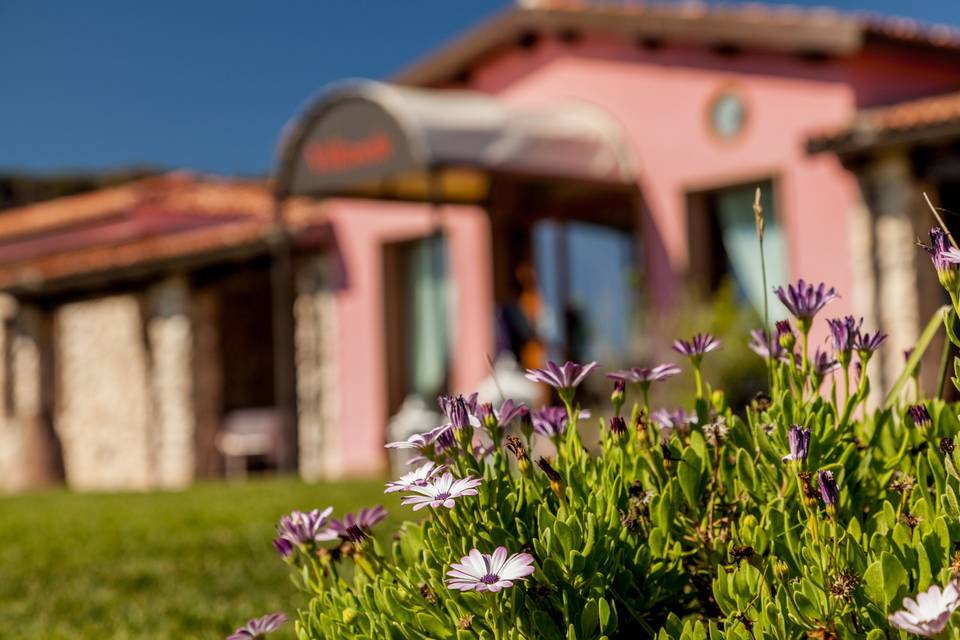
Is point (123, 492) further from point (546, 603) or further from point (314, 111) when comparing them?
point (546, 603)

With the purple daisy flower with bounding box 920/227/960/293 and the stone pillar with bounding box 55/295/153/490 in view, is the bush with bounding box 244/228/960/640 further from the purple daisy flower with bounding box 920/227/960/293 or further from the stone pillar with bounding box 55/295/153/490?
the stone pillar with bounding box 55/295/153/490

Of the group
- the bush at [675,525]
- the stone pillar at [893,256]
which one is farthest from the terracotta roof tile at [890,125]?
the bush at [675,525]

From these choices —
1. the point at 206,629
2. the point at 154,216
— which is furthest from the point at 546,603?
the point at 154,216

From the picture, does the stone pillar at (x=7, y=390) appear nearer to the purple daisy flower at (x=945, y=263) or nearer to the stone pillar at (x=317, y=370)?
the stone pillar at (x=317, y=370)

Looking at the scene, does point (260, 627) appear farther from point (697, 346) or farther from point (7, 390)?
point (7, 390)

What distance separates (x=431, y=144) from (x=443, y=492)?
9230mm

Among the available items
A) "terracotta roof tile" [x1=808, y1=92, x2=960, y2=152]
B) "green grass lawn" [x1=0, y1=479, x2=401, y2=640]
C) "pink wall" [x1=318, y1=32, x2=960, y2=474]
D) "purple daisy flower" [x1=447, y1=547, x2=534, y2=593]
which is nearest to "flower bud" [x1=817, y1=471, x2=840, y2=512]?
"purple daisy flower" [x1=447, y1=547, x2=534, y2=593]

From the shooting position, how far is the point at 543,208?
1333 cm

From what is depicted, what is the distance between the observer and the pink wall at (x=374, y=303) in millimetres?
13484

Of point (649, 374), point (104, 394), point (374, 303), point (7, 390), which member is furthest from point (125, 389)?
point (649, 374)

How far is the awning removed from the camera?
36.0ft

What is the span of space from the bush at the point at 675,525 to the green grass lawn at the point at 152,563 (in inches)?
85.8

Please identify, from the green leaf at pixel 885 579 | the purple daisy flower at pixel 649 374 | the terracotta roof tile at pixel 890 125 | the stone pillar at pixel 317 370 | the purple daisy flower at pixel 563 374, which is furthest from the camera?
the stone pillar at pixel 317 370

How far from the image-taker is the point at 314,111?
479 inches
